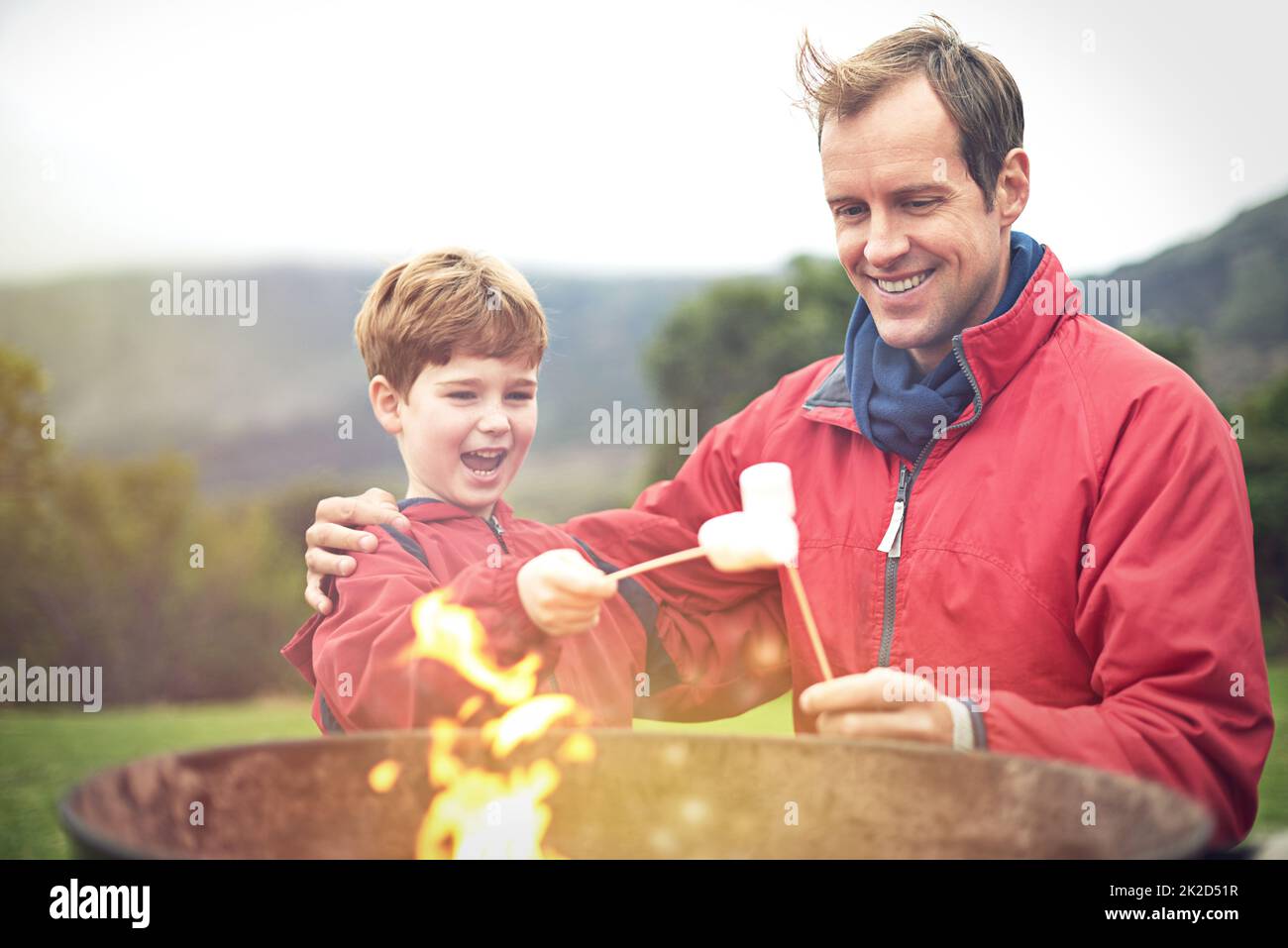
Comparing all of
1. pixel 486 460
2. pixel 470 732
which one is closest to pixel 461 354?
pixel 486 460

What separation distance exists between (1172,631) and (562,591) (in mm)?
1182

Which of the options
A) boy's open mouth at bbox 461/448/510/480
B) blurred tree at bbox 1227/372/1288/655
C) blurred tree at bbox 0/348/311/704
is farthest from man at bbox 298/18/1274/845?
blurred tree at bbox 0/348/311/704

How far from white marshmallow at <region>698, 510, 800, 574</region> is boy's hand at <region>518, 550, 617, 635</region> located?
0.23m

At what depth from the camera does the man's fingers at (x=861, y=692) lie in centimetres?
203

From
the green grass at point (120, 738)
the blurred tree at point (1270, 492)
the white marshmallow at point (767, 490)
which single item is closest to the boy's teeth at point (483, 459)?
the white marshmallow at point (767, 490)

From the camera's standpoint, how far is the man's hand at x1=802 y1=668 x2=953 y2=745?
2.03 meters

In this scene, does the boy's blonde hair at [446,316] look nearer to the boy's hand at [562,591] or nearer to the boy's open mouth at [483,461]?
the boy's open mouth at [483,461]

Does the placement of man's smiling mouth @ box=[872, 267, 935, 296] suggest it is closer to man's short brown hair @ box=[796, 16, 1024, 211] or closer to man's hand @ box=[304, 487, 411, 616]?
man's short brown hair @ box=[796, 16, 1024, 211]

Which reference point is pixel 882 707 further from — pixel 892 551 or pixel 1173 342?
pixel 1173 342

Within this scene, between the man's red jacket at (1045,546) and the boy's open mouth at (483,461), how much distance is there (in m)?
0.32

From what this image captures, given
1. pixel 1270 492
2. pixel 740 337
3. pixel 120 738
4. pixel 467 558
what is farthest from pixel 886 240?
pixel 740 337

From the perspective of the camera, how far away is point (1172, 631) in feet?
7.26
